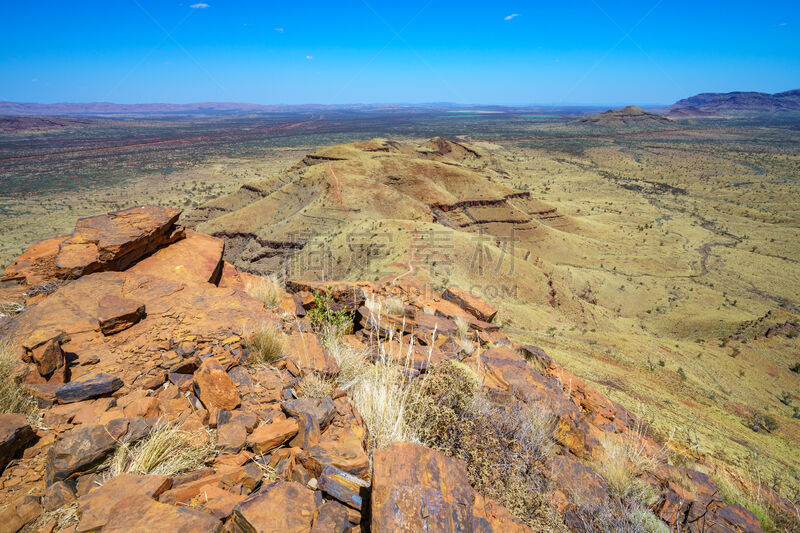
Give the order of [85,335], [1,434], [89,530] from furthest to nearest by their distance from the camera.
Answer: [85,335] < [1,434] < [89,530]

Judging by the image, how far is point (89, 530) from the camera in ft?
5.92

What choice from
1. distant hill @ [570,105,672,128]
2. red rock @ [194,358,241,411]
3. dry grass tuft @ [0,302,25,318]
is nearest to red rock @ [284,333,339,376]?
red rock @ [194,358,241,411]

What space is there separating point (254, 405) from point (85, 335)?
2133 mm

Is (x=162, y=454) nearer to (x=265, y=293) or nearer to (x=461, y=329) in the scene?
(x=265, y=293)

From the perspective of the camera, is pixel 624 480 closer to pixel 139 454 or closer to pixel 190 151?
pixel 139 454

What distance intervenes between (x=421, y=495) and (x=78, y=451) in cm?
216

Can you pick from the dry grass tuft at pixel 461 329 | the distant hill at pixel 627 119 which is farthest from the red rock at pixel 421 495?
the distant hill at pixel 627 119

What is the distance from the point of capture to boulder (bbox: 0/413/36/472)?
7.13ft

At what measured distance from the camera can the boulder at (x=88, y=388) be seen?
9.40 feet

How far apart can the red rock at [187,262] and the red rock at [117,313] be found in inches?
61.3

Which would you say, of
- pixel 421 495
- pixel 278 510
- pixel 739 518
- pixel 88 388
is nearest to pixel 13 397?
pixel 88 388

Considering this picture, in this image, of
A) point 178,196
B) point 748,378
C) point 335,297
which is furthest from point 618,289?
point 178,196

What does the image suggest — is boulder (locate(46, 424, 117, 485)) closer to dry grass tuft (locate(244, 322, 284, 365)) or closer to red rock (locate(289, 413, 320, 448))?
red rock (locate(289, 413, 320, 448))

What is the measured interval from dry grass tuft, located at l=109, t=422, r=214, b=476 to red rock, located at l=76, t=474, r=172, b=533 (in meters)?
0.16
